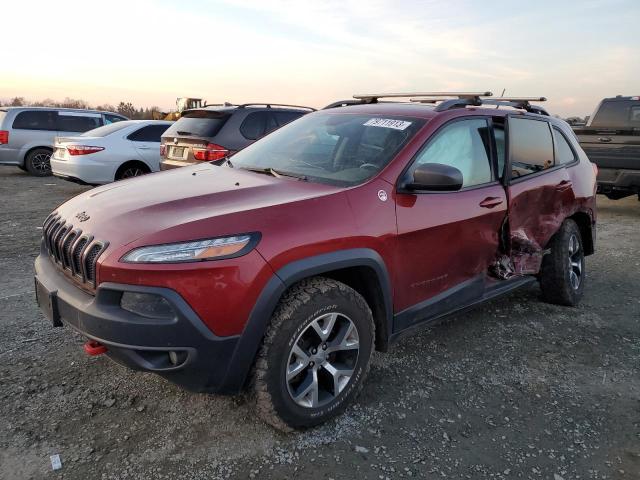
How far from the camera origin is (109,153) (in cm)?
→ 960

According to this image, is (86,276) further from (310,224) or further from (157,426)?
(310,224)

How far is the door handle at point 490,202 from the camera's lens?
358 centimetres

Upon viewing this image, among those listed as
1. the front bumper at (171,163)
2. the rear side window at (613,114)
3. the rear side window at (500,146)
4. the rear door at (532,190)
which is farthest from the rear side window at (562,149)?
the rear side window at (613,114)

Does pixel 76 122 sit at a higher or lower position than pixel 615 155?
higher

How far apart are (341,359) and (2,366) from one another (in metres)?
2.15

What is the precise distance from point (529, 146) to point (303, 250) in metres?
2.56

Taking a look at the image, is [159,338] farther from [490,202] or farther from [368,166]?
[490,202]

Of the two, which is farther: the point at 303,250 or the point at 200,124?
the point at 200,124

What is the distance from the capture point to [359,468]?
252 centimetres

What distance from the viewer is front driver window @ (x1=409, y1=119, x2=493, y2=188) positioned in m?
3.35

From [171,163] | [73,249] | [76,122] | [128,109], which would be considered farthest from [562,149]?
[128,109]

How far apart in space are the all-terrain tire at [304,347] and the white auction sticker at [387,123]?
1.21 meters

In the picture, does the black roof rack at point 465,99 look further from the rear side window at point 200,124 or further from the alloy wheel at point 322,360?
the rear side window at point 200,124

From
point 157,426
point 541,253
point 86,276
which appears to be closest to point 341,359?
point 157,426
